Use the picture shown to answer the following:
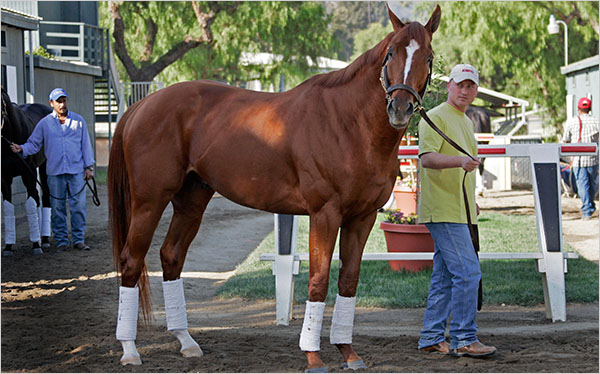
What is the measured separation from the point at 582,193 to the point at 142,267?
9.53 m

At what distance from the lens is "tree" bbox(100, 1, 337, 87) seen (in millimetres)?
26969

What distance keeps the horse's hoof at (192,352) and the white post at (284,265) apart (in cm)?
114

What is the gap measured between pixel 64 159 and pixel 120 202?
15.6ft

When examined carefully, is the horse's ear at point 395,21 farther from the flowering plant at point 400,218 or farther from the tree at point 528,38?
the tree at point 528,38

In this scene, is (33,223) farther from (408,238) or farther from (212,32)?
(212,32)

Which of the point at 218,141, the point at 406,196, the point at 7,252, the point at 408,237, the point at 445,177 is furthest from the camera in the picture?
the point at 406,196

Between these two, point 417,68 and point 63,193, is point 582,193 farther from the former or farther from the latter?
point 417,68

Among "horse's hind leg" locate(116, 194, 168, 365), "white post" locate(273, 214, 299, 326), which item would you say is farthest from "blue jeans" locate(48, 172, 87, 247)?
"horse's hind leg" locate(116, 194, 168, 365)

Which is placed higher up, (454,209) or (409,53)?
(409,53)

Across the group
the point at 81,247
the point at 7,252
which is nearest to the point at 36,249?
the point at 7,252

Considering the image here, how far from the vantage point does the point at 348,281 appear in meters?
4.52

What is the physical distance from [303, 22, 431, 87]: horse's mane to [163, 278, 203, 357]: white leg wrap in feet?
5.70

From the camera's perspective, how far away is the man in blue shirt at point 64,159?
9.31 meters

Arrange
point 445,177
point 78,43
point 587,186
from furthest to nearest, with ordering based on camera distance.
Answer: point 78,43 < point 587,186 < point 445,177
